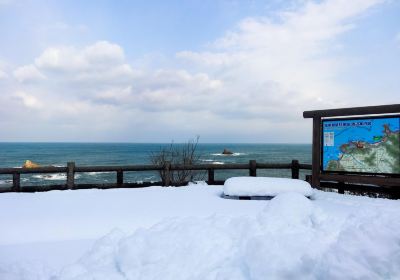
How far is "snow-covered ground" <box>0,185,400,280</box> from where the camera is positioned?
10.3 ft

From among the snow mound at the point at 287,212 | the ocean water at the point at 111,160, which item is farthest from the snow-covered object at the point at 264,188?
the ocean water at the point at 111,160

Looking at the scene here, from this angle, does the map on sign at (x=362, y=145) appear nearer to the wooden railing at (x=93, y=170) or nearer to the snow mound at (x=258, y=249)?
the wooden railing at (x=93, y=170)

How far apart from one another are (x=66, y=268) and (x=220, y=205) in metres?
3.57

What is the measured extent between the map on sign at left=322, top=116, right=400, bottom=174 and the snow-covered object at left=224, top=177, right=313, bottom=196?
5.09ft

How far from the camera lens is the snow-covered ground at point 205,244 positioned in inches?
124

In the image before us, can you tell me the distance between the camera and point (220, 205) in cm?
696

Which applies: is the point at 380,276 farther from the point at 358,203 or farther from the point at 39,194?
the point at 39,194

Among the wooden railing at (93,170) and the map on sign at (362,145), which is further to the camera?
the wooden railing at (93,170)

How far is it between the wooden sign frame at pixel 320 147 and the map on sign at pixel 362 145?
5.1 inches

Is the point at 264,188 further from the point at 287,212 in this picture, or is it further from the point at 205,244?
the point at 205,244

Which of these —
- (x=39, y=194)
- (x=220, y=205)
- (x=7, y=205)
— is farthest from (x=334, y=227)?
(x=39, y=194)

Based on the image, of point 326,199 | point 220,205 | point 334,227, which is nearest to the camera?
point 334,227

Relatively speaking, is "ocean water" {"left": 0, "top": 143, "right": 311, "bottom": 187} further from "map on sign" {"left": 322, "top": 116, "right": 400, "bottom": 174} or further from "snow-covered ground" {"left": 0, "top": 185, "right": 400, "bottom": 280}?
"map on sign" {"left": 322, "top": 116, "right": 400, "bottom": 174}

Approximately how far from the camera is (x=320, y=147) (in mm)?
9172
